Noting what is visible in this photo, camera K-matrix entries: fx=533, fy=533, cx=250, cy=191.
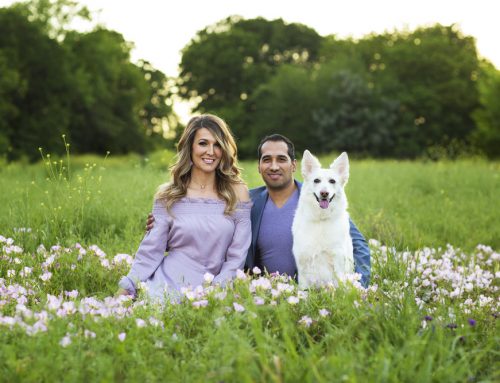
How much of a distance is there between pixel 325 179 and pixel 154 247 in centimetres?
182

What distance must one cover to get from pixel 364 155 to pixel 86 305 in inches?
1317

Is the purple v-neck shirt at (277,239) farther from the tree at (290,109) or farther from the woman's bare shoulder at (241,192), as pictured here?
the tree at (290,109)

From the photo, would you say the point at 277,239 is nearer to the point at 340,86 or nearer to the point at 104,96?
the point at 104,96

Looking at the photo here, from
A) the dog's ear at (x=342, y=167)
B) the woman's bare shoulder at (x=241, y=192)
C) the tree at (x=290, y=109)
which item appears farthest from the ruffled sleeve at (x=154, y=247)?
the tree at (x=290, y=109)

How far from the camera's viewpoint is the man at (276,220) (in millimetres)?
5602

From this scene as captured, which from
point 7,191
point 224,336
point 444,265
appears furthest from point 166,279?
point 7,191

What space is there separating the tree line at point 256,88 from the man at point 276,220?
23.4 m

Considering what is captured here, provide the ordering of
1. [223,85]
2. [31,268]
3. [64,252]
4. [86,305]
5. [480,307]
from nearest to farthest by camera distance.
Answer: [86,305] → [480,307] → [31,268] → [64,252] → [223,85]

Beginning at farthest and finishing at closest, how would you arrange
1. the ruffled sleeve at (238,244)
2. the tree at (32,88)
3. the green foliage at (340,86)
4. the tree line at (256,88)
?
1. the green foliage at (340,86)
2. the tree line at (256,88)
3. the tree at (32,88)
4. the ruffled sleeve at (238,244)

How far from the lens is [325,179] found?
5.11m

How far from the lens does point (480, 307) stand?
4.50 m

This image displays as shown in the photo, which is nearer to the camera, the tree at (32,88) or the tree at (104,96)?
the tree at (32,88)

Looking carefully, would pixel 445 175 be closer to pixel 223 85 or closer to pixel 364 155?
pixel 364 155

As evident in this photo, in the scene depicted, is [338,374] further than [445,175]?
No
